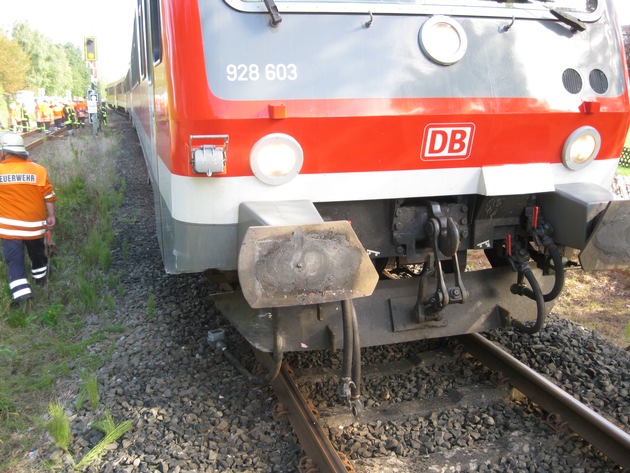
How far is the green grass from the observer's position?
3.50 meters

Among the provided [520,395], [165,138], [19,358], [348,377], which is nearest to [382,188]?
[348,377]

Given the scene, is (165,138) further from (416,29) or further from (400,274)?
(400,274)

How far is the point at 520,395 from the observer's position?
374 centimetres

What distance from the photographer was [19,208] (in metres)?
5.71

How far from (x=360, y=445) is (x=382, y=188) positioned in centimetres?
145

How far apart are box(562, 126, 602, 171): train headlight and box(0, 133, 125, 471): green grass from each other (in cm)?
322

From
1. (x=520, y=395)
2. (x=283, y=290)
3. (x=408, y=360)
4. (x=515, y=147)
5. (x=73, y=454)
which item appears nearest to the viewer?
(x=283, y=290)

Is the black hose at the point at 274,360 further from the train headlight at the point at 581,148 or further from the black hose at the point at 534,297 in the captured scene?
the train headlight at the point at 581,148

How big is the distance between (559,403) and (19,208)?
5079 millimetres

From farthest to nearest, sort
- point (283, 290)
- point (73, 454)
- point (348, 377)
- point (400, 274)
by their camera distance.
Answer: point (400, 274)
point (73, 454)
point (348, 377)
point (283, 290)

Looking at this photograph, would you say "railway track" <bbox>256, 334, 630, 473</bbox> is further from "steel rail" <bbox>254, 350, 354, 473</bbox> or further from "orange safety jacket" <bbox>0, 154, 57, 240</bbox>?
"orange safety jacket" <bbox>0, 154, 57, 240</bbox>

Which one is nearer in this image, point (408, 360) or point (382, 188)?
point (382, 188)

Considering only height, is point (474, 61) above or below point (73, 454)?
above

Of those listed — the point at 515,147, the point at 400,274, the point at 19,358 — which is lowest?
the point at 19,358
